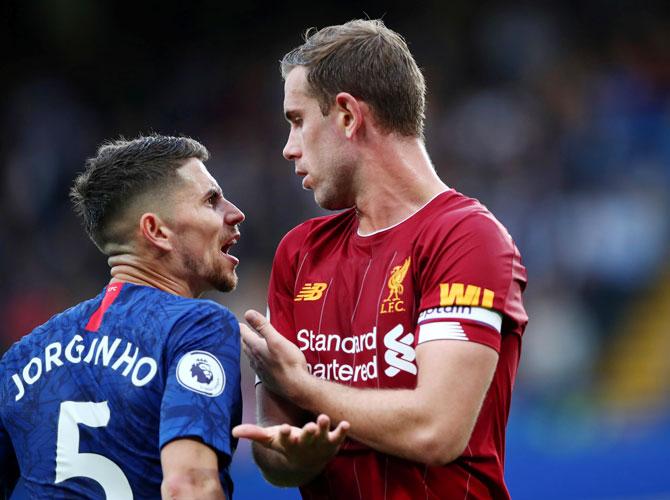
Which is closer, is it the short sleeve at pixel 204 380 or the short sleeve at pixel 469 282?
the short sleeve at pixel 204 380

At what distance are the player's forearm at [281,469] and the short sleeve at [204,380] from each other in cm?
16

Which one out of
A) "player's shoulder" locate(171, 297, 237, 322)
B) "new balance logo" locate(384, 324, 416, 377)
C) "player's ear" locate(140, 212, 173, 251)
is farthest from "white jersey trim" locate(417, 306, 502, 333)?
"player's ear" locate(140, 212, 173, 251)

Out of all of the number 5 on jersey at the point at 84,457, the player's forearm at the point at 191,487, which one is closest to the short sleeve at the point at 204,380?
the player's forearm at the point at 191,487

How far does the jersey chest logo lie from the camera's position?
3658 millimetres

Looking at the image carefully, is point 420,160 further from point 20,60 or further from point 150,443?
point 20,60

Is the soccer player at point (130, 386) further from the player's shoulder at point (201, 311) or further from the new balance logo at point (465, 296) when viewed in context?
the new balance logo at point (465, 296)

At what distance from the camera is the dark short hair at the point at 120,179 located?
388 centimetres

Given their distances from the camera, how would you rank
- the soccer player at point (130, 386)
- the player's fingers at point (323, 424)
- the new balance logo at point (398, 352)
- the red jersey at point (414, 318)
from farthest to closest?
1. the new balance logo at point (398, 352)
2. the red jersey at point (414, 318)
3. the soccer player at point (130, 386)
4. the player's fingers at point (323, 424)

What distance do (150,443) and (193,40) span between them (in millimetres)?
11795

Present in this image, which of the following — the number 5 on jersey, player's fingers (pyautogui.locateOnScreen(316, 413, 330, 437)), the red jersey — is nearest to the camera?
player's fingers (pyautogui.locateOnScreen(316, 413, 330, 437))

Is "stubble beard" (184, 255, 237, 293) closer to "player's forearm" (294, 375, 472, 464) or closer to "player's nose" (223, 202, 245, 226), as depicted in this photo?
"player's nose" (223, 202, 245, 226)

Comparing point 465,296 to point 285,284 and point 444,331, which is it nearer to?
point 444,331

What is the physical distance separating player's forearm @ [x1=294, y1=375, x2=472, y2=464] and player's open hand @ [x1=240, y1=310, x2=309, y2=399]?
101 millimetres

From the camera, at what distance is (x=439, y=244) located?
3602 millimetres
